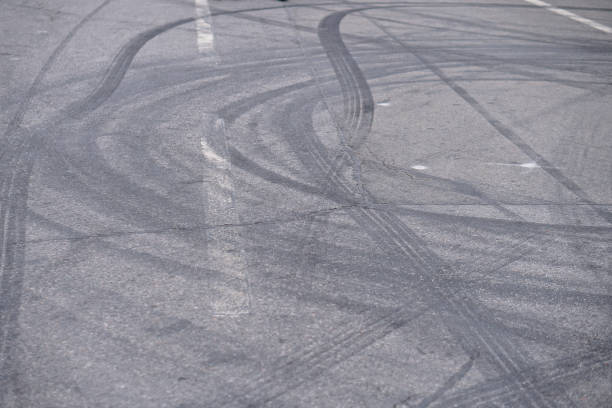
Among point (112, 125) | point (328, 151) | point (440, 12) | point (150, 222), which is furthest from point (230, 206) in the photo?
point (440, 12)

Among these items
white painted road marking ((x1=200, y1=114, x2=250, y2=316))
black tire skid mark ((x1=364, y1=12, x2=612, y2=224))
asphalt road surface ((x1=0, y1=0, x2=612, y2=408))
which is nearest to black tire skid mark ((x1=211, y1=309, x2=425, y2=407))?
asphalt road surface ((x1=0, y1=0, x2=612, y2=408))

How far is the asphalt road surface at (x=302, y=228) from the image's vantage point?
166 inches

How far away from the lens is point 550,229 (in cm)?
609

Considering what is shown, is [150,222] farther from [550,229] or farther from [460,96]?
[460,96]

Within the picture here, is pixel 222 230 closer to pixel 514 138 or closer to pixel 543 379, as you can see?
pixel 543 379

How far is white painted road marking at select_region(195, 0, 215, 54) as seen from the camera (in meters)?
11.7

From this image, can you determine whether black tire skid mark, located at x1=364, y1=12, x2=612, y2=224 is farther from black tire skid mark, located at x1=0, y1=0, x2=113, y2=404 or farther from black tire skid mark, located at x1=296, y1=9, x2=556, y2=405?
black tire skid mark, located at x1=0, y1=0, x2=113, y2=404

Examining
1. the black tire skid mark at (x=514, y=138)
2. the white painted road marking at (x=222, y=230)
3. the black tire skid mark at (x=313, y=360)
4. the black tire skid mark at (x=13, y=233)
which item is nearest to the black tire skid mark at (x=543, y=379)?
the black tire skid mark at (x=313, y=360)

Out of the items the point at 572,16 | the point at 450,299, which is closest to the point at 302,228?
the point at 450,299

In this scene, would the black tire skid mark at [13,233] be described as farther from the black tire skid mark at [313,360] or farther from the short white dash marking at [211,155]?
the short white dash marking at [211,155]

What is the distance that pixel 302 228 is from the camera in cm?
592

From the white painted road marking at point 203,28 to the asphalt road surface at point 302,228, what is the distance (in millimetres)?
165

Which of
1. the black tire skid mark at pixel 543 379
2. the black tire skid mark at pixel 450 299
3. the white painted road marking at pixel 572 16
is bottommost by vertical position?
the black tire skid mark at pixel 543 379

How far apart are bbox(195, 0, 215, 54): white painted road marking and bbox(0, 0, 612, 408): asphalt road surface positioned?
165 millimetres
